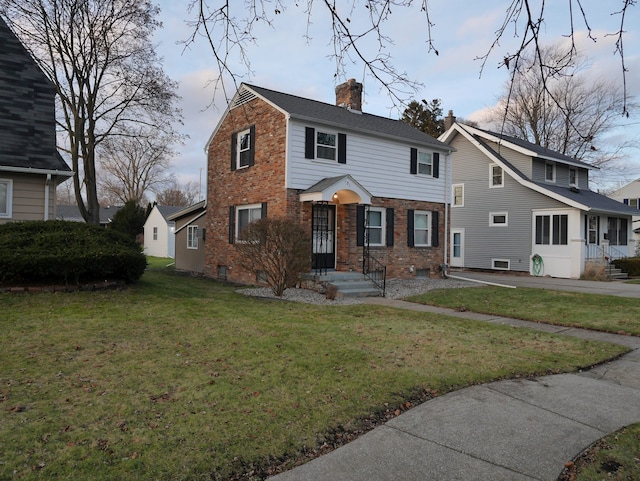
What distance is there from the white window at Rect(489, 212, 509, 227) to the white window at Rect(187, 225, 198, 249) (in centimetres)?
1433

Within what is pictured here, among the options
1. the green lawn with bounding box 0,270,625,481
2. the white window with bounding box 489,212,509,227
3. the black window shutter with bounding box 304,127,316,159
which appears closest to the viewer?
the green lawn with bounding box 0,270,625,481

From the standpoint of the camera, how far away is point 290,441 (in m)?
3.47

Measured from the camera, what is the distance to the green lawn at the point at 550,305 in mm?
8891

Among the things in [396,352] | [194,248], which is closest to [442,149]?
[194,248]

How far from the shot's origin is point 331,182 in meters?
13.3

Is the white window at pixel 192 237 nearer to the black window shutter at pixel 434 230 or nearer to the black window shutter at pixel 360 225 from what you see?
the black window shutter at pixel 360 225

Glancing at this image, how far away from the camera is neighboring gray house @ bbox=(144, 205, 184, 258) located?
34750 mm

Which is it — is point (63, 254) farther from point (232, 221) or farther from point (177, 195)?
point (177, 195)

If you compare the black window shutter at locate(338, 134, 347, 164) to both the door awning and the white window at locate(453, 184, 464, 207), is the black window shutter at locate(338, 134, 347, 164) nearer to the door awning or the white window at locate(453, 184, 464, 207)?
the door awning

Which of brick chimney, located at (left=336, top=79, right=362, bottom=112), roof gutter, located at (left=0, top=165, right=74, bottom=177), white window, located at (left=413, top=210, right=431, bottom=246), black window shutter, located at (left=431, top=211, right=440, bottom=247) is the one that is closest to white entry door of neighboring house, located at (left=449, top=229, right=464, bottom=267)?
black window shutter, located at (left=431, top=211, right=440, bottom=247)

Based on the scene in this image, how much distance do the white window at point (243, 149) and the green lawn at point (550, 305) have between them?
7459mm

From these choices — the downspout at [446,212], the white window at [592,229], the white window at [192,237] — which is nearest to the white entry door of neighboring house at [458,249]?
the white window at [592,229]

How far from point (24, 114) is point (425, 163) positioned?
13.3 meters

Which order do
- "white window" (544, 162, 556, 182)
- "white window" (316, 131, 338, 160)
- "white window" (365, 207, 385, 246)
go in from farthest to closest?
"white window" (544, 162, 556, 182), "white window" (365, 207, 385, 246), "white window" (316, 131, 338, 160)
